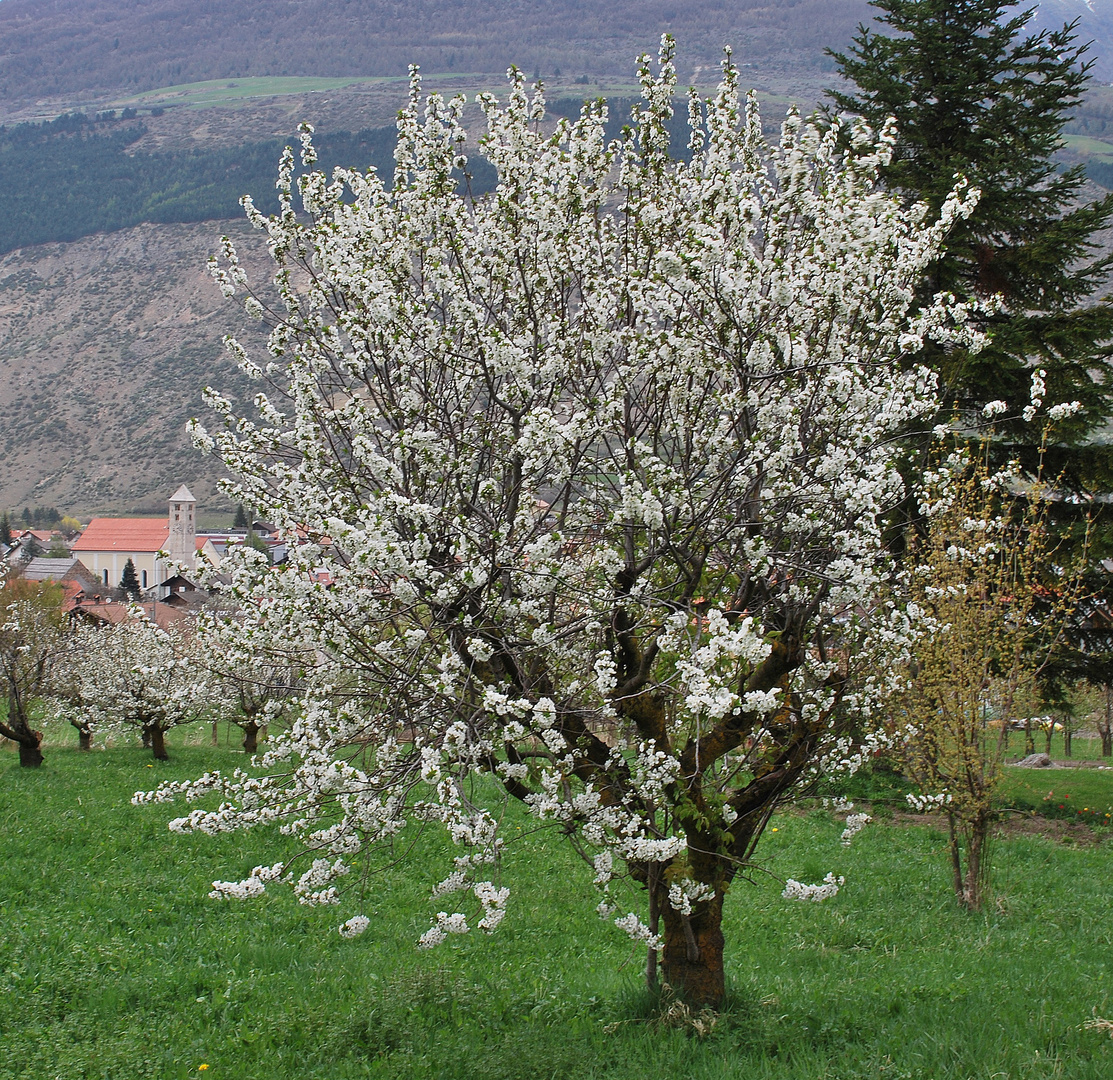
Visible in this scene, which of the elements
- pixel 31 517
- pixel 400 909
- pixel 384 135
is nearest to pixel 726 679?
pixel 400 909

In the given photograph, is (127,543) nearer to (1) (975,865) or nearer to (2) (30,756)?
(2) (30,756)

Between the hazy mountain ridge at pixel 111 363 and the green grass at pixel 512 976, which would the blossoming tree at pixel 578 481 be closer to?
the green grass at pixel 512 976

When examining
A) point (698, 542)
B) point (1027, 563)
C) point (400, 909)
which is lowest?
point (400, 909)

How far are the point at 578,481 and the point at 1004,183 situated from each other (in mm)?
12637

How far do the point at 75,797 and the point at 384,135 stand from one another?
194616mm

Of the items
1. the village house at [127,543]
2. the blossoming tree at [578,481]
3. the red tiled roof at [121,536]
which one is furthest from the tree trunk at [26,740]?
the red tiled roof at [121,536]

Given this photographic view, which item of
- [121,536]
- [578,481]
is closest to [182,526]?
[121,536]

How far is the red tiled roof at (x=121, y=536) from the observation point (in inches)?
3676

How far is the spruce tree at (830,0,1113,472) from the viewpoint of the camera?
14.6m

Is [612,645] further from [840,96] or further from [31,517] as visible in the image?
[31,517]

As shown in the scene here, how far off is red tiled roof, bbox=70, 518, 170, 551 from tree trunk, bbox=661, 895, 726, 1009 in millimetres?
95005

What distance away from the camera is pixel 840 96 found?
52.3ft

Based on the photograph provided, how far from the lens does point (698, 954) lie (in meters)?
6.27

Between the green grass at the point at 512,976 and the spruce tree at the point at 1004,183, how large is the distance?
7452 mm
